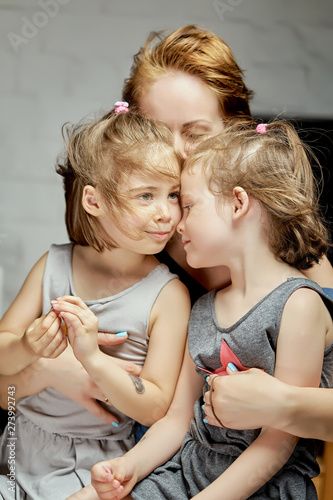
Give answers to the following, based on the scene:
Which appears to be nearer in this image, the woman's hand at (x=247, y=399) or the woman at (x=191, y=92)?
the woman's hand at (x=247, y=399)

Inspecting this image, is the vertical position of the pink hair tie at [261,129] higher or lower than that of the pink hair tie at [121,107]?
higher

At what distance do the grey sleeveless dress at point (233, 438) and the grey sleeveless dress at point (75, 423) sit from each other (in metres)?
0.07

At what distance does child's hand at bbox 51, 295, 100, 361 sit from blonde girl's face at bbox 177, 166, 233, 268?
0.11m

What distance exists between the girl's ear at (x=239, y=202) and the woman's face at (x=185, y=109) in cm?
11

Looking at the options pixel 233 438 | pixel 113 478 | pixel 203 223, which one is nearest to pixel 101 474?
pixel 113 478

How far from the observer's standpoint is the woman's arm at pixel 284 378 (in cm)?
50

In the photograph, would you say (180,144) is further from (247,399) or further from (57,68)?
(247,399)

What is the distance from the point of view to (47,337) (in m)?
0.54

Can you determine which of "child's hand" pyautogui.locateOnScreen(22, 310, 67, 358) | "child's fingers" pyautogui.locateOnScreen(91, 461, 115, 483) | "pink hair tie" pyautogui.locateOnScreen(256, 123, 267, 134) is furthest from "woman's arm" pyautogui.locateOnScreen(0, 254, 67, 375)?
"pink hair tie" pyautogui.locateOnScreen(256, 123, 267, 134)

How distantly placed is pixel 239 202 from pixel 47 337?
0.21 metres

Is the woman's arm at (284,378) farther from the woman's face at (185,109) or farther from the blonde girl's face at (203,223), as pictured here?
the woman's face at (185,109)

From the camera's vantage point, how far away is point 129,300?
62 centimetres

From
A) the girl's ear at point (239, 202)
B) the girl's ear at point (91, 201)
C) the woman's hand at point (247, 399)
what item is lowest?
the woman's hand at point (247, 399)

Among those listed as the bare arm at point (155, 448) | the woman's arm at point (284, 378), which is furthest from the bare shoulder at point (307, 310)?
the bare arm at point (155, 448)
